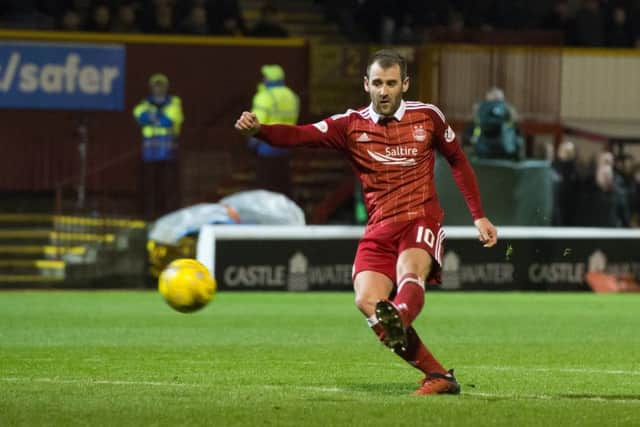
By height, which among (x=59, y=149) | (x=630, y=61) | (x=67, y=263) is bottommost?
(x=67, y=263)

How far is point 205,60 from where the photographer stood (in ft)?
96.1

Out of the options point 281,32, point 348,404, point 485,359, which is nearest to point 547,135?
point 281,32

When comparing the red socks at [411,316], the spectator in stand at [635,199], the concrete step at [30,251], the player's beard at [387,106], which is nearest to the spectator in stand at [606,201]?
the spectator in stand at [635,199]

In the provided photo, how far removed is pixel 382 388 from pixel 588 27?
2194cm

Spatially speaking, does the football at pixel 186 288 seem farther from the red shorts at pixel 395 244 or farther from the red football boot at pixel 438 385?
the red football boot at pixel 438 385

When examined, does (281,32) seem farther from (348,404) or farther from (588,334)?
(348,404)

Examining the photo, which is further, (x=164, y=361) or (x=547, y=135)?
(x=547, y=135)

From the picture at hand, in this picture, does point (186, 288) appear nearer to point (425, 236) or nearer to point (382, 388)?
point (382, 388)

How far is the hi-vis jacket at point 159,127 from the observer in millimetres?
25078

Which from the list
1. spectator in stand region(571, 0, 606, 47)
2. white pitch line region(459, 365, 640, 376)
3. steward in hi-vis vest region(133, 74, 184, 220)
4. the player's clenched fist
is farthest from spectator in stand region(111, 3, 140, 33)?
the player's clenched fist

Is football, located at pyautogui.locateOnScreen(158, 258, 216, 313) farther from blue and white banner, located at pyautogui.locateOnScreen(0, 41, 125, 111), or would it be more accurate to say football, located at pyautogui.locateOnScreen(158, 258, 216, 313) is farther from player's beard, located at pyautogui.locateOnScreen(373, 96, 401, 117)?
blue and white banner, located at pyautogui.locateOnScreen(0, 41, 125, 111)

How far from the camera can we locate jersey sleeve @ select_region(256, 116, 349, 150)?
381 inches

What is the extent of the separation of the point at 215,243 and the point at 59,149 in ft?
18.4

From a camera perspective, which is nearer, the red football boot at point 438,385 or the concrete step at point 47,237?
the red football boot at point 438,385
